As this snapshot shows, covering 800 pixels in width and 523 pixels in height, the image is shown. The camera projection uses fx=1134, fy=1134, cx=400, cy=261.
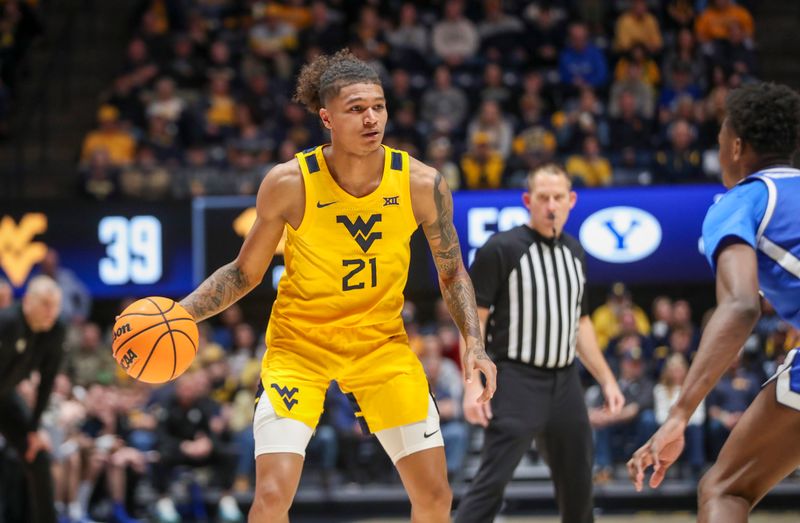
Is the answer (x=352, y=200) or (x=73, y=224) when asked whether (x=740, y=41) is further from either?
(x=352, y=200)

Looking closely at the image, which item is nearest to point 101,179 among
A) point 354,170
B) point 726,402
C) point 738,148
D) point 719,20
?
point 726,402

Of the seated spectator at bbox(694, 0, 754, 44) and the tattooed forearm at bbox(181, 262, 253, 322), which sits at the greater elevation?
the seated spectator at bbox(694, 0, 754, 44)

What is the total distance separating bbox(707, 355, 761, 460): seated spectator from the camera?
392 inches

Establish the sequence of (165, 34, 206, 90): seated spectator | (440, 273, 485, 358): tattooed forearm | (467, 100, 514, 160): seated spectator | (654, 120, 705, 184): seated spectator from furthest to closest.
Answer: (165, 34, 206, 90): seated spectator → (467, 100, 514, 160): seated spectator → (654, 120, 705, 184): seated spectator → (440, 273, 485, 358): tattooed forearm

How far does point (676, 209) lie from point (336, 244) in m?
7.34

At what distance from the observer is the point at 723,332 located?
129 inches

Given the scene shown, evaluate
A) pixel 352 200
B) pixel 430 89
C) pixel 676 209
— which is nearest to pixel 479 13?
pixel 430 89

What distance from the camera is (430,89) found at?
42.3 feet

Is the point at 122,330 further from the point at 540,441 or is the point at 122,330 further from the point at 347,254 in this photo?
the point at 540,441

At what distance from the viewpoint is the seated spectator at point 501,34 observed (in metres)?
13.5

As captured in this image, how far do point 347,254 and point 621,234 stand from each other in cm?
724

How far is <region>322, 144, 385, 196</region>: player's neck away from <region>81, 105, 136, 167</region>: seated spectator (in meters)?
8.61

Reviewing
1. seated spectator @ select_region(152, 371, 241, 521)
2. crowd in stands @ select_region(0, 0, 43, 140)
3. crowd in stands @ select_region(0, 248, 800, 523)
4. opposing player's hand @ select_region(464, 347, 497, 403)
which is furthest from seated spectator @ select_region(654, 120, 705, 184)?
crowd in stands @ select_region(0, 0, 43, 140)

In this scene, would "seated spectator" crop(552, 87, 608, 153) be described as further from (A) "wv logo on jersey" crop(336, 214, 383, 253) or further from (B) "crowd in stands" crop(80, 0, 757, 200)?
(A) "wv logo on jersey" crop(336, 214, 383, 253)
